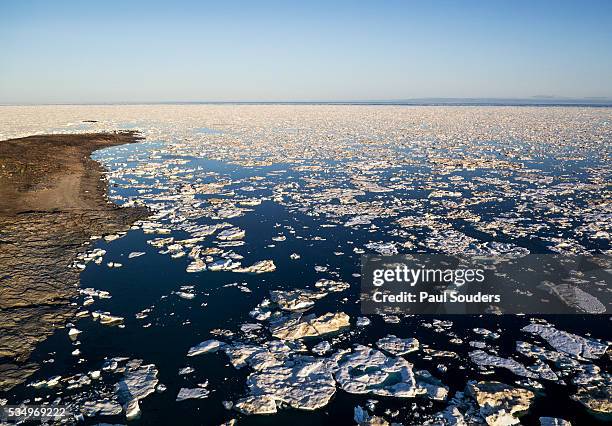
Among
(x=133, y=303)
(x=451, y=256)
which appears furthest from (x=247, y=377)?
(x=451, y=256)

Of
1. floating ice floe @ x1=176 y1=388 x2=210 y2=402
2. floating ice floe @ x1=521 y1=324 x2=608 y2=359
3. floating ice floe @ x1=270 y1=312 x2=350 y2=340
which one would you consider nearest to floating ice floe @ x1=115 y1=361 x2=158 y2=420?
floating ice floe @ x1=176 y1=388 x2=210 y2=402

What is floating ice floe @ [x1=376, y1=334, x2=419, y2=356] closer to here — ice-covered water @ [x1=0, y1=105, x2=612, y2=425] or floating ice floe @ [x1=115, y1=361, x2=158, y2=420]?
ice-covered water @ [x1=0, y1=105, x2=612, y2=425]

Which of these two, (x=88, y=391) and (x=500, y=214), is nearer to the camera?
(x=88, y=391)

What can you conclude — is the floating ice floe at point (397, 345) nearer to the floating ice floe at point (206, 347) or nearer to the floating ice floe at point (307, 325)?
the floating ice floe at point (307, 325)

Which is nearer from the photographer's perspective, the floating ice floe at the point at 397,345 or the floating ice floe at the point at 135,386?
the floating ice floe at the point at 135,386

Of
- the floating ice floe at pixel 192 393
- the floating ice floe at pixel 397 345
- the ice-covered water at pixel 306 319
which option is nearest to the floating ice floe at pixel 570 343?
the ice-covered water at pixel 306 319

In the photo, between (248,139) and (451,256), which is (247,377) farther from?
(248,139)

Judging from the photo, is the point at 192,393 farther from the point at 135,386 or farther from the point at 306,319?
the point at 306,319

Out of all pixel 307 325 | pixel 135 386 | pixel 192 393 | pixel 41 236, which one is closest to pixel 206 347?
pixel 192 393
